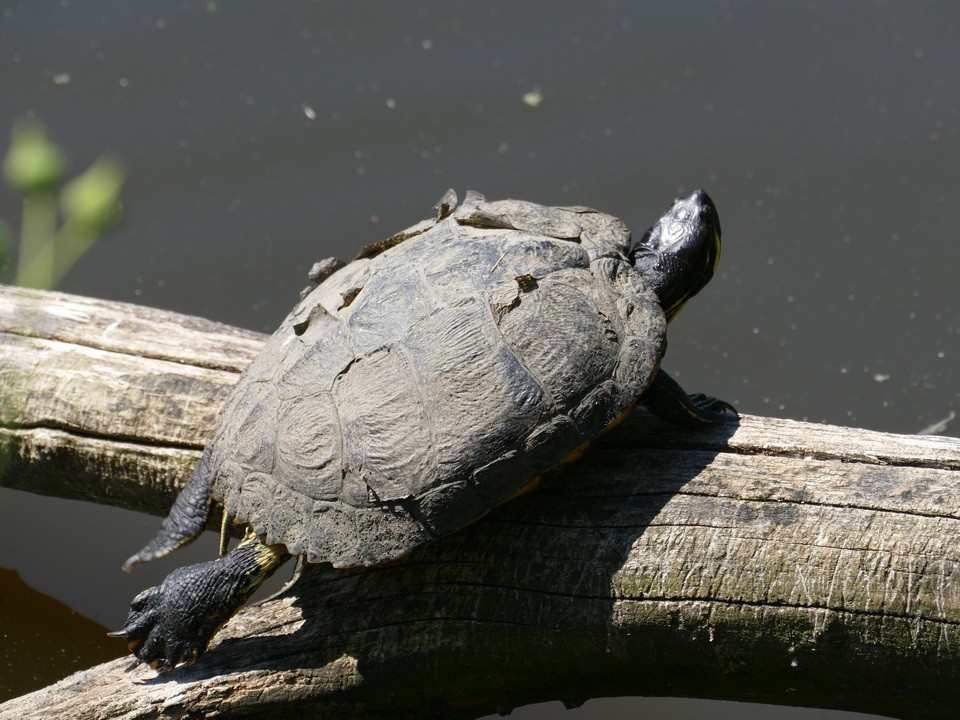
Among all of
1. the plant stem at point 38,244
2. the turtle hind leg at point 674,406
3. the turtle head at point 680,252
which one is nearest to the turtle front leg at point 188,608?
the turtle hind leg at point 674,406

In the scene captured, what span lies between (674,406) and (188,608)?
144 centimetres

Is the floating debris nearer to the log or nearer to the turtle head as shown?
the turtle head

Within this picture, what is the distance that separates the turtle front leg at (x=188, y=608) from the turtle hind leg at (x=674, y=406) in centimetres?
112

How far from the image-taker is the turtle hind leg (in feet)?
8.99

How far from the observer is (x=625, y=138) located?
19.4 feet

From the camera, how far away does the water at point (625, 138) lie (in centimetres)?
514

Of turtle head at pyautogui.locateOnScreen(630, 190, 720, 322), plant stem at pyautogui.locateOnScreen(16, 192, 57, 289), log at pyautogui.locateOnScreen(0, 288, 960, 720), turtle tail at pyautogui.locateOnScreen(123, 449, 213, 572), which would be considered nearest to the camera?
plant stem at pyautogui.locateOnScreen(16, 192, 57, 289)

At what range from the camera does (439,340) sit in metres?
2.53

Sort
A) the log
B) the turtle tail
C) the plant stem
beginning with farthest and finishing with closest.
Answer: the turtle tail, the log, the plant stem

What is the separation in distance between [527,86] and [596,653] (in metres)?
4.44

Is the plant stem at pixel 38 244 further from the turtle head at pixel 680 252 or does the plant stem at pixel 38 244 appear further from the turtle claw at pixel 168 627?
the turtle head at pixel 680 252

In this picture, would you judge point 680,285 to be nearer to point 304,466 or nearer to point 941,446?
point 941,446

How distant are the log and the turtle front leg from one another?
0.31 ft

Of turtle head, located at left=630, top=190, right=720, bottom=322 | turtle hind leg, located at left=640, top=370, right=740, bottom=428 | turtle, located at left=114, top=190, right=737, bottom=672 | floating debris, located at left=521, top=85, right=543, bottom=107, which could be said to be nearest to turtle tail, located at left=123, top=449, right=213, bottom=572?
turtle, located at left=114, top=190, right=737, bottom=672
